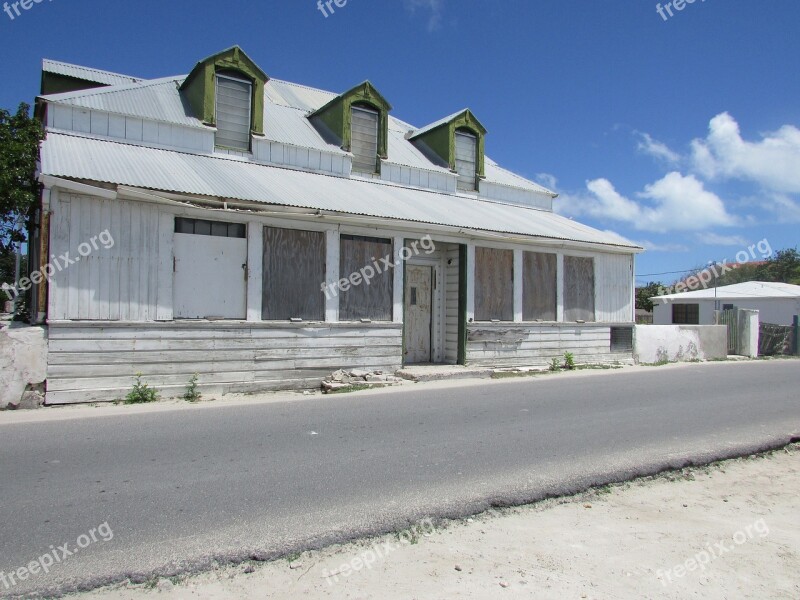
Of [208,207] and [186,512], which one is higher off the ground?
[208,207]

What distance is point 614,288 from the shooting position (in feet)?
53.9

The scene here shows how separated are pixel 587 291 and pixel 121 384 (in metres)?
11.6

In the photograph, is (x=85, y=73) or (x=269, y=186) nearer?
(x=269, y=186)

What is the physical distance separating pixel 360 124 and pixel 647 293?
36228 millimetres

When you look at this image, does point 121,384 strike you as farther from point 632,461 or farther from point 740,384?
point 740,384

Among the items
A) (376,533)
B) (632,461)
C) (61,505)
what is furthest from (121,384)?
(632,461)

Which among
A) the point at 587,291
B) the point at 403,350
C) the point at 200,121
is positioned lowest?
the point at 403,350

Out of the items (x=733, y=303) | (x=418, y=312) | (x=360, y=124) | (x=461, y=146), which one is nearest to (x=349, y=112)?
(x=360, y=124)

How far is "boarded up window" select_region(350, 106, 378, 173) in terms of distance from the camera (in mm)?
15047

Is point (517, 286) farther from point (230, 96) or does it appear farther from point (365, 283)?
point (230, 96)

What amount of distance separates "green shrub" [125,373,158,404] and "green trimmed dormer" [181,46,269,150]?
19.6ft

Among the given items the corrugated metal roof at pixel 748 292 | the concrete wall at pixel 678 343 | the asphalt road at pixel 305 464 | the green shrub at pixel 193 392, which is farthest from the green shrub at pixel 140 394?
the corrugated metal roof at pixel 748 292

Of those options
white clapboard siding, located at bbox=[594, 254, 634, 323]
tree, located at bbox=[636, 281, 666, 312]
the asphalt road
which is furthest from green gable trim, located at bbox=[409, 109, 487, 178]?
tree, located at bbox=[636, 281, 666, 312]

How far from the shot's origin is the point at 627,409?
919 centimetres
